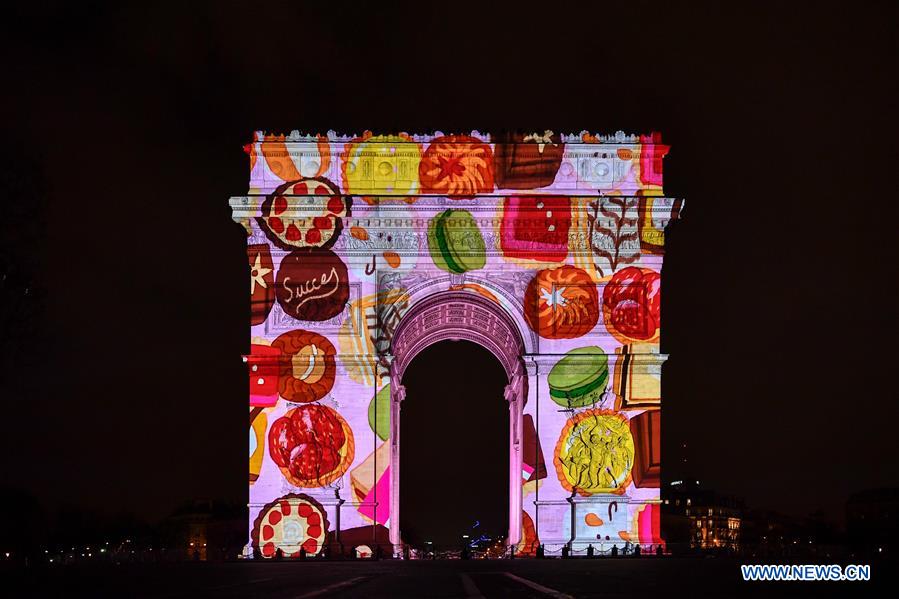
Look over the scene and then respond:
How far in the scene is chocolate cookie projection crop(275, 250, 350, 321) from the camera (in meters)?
50.3

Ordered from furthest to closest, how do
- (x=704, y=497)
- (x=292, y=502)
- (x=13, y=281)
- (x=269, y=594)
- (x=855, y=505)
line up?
(x=704, y=497), (x=855, y=505), (x=292, y=502), (x=13, y=281), (x=269, y=594)

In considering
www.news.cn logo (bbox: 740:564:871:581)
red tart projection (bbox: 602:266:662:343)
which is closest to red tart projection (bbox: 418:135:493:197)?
red tart projection (bbox: 602:266:662:343)

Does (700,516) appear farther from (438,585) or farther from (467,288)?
(438,585)

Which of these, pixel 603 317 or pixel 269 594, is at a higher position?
pixel 603 317

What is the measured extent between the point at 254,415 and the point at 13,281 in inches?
656

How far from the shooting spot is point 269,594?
20703 mm

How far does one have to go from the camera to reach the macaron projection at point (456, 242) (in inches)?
1986

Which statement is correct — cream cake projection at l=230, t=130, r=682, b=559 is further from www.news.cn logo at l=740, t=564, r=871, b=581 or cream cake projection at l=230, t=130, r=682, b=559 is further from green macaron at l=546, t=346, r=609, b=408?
www.news.cn logo at l=740, t=564, r=871, b=581

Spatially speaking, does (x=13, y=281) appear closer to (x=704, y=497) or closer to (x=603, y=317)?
(x=603, y=317)

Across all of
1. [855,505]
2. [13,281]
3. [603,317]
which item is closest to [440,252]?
[603,317]

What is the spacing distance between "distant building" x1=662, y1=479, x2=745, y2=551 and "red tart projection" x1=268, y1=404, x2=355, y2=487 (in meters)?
119

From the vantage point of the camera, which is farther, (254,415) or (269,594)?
(254,415)

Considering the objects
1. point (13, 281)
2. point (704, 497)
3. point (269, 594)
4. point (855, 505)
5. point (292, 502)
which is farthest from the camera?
point (704, 497)

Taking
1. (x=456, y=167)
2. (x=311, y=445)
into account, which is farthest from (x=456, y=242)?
(x=311, y=445)
